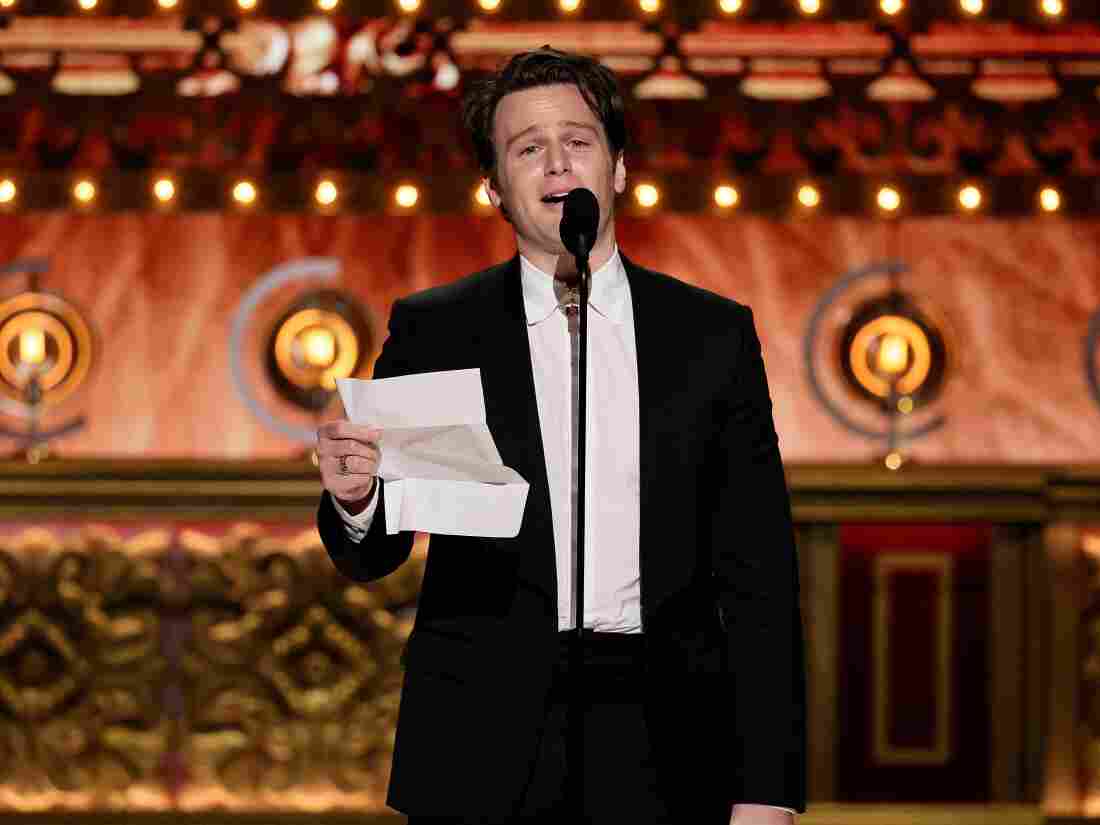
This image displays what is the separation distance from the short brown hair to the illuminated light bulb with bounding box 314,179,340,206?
233 cm

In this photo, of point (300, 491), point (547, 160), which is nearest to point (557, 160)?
point (547, 160)

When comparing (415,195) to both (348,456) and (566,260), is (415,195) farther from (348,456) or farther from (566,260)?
(348,456)

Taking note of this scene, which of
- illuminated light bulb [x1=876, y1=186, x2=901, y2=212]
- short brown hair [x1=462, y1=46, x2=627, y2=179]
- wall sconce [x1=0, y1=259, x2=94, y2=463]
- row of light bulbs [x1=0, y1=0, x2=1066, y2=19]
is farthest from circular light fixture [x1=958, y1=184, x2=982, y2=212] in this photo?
short brown hair [x1=462, y1=46, x2=627, y2=179]

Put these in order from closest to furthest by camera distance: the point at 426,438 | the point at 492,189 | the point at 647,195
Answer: the point at 426,438, the point at 492,189, the point at 647,195

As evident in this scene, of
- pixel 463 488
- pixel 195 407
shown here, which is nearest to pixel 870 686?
pixel 195 407

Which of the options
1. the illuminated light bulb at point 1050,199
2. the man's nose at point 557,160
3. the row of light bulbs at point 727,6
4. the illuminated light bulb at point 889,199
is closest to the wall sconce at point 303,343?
the row of light bulbs at point 727,6

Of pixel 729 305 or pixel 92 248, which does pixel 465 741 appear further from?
pixel 92 248

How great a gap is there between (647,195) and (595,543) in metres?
2.56

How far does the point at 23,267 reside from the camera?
454cm

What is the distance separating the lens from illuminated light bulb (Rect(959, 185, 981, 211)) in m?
4.27

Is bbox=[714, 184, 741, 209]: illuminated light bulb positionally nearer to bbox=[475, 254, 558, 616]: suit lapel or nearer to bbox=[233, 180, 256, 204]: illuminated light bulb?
bbox=[233, 180, 256, 204]: illuminated light bulb

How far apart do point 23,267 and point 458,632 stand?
316 cm

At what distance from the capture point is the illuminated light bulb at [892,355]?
437cm

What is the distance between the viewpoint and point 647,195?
4.21 meters
